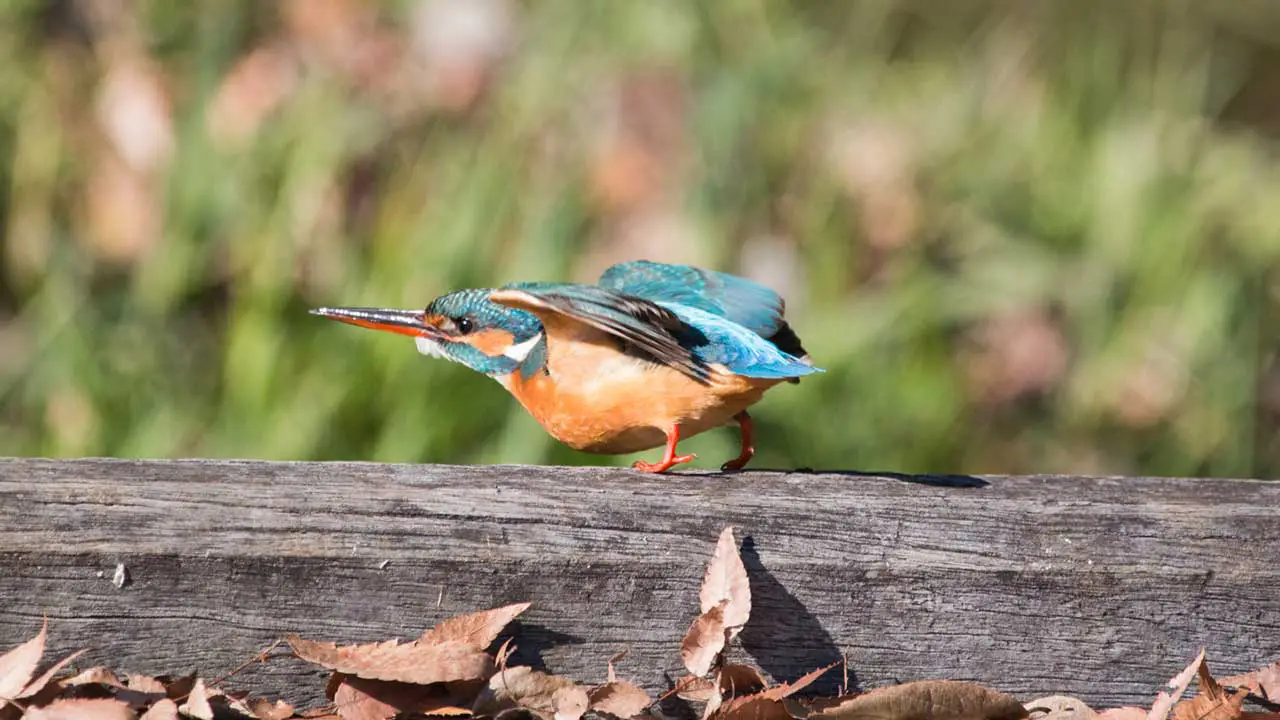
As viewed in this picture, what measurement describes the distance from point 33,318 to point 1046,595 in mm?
2753

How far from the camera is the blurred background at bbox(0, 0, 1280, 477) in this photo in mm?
3654

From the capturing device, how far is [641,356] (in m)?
2.26

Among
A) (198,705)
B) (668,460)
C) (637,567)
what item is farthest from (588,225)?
(198,705)

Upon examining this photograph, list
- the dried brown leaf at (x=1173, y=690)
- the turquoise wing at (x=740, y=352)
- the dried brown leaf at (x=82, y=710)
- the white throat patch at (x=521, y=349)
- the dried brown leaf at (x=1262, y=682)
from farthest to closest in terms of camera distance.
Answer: the white throat patch at (x=521, y=349) → the turquoise wing at (x=740, y=352) → the dried brown leaf at (x=1262, y=682) → the dried brown leaf at (x=1173, y=690) → the dried brown leaf at (x=82, y=710)

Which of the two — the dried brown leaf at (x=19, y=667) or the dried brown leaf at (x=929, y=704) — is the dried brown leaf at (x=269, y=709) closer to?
the dried brown leaf at (x=19, y=667)

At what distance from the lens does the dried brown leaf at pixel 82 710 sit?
163cm

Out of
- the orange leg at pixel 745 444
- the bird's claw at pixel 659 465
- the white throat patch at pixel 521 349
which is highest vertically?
the white throat patch at pixel 521 349

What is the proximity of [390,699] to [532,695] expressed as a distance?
166mm

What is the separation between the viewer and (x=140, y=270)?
12.5 ft

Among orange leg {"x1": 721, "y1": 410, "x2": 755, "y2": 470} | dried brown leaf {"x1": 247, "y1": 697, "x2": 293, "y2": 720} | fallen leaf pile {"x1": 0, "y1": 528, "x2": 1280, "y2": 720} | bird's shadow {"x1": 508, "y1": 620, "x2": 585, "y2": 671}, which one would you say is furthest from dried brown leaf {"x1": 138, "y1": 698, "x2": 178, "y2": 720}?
orange leg {"x1": 721, "y1": 410, "x2": 755, "y2": 470}

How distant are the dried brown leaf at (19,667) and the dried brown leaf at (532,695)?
49 centimetres

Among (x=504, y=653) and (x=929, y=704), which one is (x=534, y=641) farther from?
(x=929, y=704)

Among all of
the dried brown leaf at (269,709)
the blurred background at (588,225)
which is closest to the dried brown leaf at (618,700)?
the dried brown leaf at (269,709)

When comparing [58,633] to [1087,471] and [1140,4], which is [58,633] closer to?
[1087,471]
